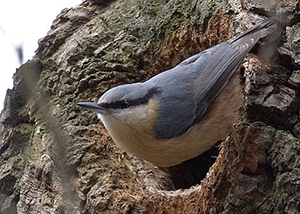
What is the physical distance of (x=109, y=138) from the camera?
2.84m

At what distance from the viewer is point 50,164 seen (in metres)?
2.75

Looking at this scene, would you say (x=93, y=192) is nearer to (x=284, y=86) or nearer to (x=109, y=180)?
(x=109, y=180)

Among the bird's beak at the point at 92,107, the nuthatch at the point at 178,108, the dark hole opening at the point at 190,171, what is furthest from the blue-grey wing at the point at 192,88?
the dark hole opening at the point at 190,171

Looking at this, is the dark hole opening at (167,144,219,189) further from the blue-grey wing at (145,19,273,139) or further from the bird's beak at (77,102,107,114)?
the bird's beak at (77,102,107,114)

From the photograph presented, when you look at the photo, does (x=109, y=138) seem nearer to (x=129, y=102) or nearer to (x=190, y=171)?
(x=129, y=102)

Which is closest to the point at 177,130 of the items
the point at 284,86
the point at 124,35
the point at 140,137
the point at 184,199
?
the point at 140,137

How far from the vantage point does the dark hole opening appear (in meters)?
3.15

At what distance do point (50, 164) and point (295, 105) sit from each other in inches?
47.9

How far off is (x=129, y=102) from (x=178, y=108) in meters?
0.21

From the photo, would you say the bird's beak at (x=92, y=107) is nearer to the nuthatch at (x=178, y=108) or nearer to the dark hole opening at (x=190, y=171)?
the nuthatch at (x=178, y=108)

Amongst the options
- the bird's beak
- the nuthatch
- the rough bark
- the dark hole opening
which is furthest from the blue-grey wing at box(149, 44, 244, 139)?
the dark hole opening

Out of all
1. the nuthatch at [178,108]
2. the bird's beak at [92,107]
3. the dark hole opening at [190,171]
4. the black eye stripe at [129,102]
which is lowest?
→ the dark hole opening at [190,171]

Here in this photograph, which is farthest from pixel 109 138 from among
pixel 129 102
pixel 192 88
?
pixel 192 88

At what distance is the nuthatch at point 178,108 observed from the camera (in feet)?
8.12
